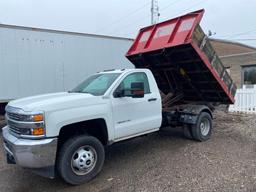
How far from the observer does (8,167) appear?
5.42 meters

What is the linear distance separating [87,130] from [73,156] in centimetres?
64

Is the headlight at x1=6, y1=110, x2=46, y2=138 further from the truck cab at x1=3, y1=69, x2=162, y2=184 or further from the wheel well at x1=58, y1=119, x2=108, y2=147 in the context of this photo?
the wheel well at x1=58, y1=119, x2=108, y2=147

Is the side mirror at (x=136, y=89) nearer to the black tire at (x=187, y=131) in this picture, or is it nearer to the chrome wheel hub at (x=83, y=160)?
the chrome wheel hub at (x=83, y=160)

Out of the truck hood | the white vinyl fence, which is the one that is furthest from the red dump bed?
the white vinyl fence

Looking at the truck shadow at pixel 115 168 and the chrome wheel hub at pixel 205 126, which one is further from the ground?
the chrome wheel hub at pixel 205 126

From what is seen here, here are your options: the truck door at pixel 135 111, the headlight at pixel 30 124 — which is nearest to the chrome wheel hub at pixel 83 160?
the truck door at pixel 135 111

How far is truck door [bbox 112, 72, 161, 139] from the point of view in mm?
4898

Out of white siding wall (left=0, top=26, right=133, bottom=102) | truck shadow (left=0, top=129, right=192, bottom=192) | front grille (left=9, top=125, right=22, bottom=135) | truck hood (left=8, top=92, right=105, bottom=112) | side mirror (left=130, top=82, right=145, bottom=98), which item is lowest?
truck shadow (left=0, top=129, right=192, bottom=192)

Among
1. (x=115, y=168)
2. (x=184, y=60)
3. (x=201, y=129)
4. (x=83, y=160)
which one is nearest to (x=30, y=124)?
(x=83, y=160)

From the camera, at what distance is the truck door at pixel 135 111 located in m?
4.90

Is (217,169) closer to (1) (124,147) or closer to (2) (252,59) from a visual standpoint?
(1) (124,147)

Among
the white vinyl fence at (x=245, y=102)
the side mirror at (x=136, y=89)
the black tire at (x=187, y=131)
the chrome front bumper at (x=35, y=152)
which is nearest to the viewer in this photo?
the chrome front bumper at (x=35, y=152)

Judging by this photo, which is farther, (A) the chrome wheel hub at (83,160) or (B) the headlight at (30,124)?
(A) the chrome wheel hub at (83,160)

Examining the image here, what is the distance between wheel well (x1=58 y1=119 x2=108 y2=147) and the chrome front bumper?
0.46 metres
